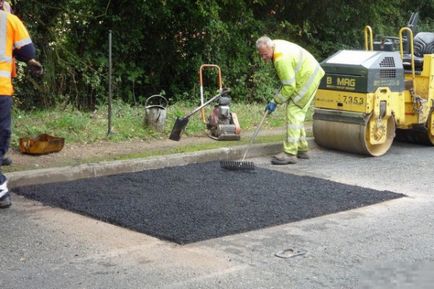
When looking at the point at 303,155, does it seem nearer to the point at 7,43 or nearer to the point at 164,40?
the point at 7,43

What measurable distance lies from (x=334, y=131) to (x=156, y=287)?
5.43 metres

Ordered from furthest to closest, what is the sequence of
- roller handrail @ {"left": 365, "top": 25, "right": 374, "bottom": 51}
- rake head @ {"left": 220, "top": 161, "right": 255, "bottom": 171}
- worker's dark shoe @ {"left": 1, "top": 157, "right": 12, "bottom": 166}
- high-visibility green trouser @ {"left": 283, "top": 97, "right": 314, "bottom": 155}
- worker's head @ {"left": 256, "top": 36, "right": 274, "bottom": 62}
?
roller handrail @ {"left": 365, "top": 25, "right": 374, "bottom": 51} < high-visibility green trouser @ {"left": 283, "top": 97, "right": 314, "bottom": 155} < worker's head @ {"left": 256, "top": 36, "right": 274, "bottom": 62} < rake head @ {"left": 220, "top": 161, "right": 255, "bottom": 171} < worker's dark shoe @ {"left": 1, "top": 157, "right": 12, "bottom": 166}

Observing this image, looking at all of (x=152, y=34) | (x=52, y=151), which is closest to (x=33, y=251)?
(x=52, y=151)

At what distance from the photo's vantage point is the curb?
22.8 ft

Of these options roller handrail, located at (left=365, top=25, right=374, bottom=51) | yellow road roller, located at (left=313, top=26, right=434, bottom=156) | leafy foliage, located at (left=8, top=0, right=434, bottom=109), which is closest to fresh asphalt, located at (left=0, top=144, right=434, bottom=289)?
yellow road roller, located at (left=313, top=26, right=434, bottom=156)

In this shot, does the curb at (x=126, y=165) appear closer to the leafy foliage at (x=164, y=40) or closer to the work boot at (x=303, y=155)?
the work boot at (x=303, y=155)

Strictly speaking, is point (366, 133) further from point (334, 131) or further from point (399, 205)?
point (399, 205)

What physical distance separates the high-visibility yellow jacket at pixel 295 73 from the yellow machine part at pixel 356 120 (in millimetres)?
603

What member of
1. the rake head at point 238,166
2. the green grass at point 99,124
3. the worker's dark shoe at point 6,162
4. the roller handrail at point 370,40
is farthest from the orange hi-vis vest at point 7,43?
the roller handrail at point 370,40

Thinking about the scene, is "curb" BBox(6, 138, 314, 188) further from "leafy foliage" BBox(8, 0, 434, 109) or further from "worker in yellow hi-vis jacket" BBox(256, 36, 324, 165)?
"leafy foliage" BBox(8, 0, 434, 109)

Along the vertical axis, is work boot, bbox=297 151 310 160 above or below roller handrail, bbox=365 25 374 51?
below

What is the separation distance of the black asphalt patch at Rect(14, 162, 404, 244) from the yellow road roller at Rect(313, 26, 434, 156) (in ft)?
5.76

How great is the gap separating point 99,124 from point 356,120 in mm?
3518

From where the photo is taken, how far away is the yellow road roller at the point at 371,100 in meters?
8.95
